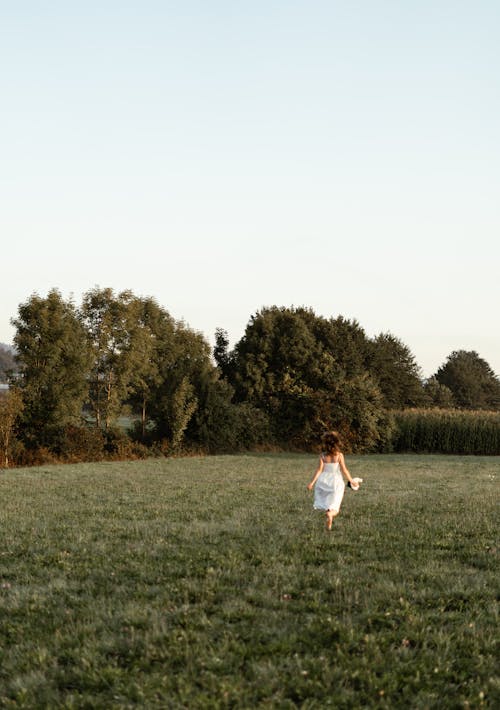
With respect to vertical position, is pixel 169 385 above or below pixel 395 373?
below

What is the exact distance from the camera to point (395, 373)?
3206 inches

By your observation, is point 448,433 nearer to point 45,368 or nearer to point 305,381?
point 305,381

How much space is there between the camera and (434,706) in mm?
5680

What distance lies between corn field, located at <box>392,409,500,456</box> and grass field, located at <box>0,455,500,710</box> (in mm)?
40396

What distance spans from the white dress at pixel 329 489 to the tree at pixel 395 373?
53.1 m

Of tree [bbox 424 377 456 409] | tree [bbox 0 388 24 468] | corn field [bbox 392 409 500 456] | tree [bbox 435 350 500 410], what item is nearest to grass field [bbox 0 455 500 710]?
tree [bbox 0 388 24 468]

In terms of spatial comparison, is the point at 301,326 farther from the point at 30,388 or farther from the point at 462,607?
the point at 462,607

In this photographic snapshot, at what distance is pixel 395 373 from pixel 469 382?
42363mm

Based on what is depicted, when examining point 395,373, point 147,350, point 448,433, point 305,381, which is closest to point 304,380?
point 305,381

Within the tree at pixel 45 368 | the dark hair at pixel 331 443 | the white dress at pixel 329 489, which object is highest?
the tree at pixel 45 368

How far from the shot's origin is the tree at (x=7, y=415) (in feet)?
119

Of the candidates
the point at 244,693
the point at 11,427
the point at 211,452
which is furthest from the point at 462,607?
the point at 211,452

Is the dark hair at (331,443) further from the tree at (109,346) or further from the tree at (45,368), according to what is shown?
the tree at (109,346)

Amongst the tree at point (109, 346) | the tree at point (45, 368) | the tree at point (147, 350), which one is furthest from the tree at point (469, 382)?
the tree at point (45, 368)
